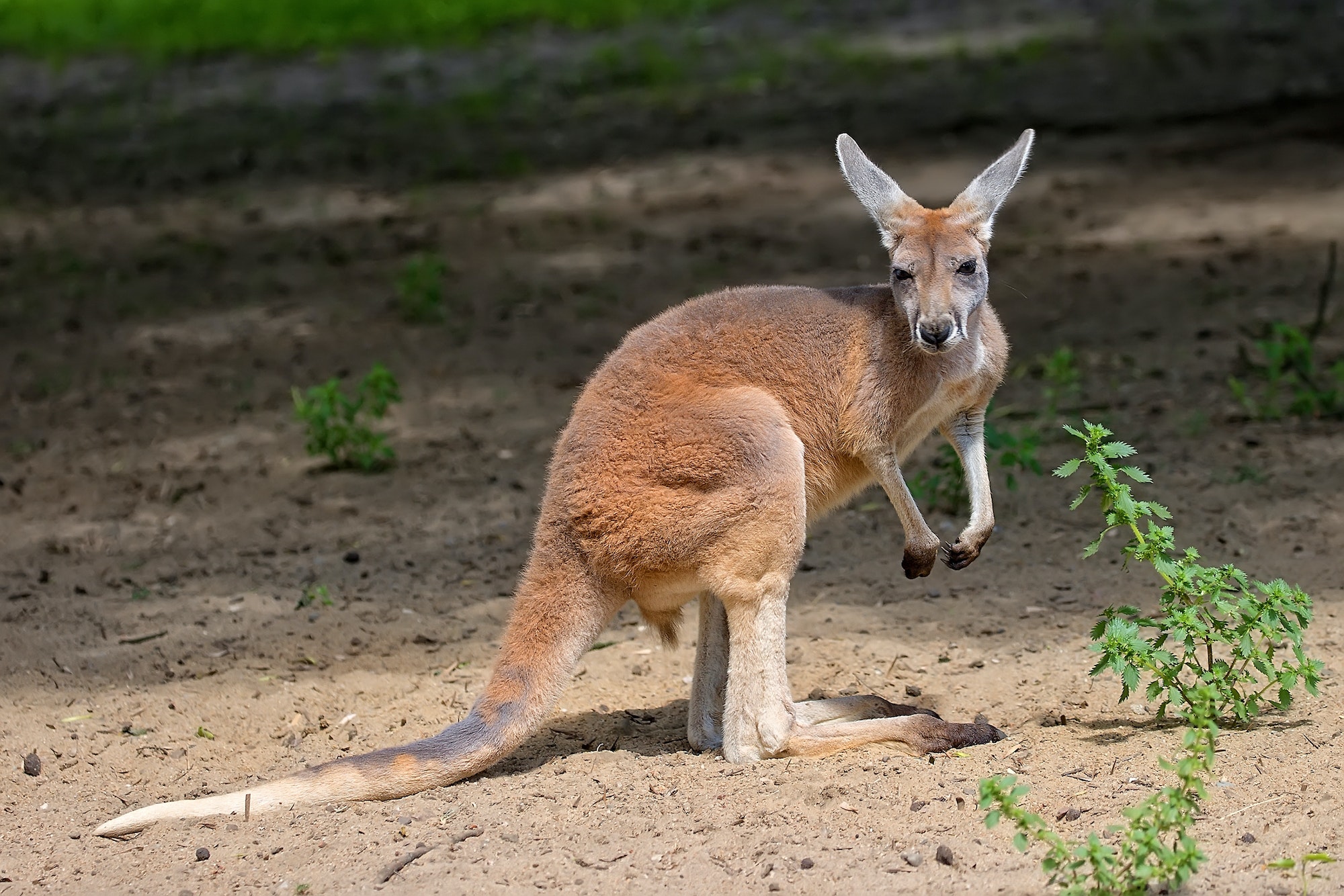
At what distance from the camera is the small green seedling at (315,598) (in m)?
5.22

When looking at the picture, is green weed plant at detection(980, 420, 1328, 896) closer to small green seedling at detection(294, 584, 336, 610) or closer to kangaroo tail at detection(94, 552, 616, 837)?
kangaroo tail at detection(94, 552, 616, 837)

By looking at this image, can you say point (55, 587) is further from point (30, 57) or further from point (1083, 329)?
point (30, 57)

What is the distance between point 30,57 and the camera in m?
15.8

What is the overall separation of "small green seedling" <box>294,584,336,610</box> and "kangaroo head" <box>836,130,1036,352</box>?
7.78 ft

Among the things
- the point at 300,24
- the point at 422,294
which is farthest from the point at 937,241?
the point at 300,24

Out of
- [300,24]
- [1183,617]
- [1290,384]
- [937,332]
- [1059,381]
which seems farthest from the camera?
[300,24]

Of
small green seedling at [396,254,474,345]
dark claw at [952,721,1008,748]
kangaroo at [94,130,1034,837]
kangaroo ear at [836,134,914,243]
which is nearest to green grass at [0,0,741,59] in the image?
small green seedling at [396,254,474,345]

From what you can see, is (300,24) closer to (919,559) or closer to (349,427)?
(349,427)

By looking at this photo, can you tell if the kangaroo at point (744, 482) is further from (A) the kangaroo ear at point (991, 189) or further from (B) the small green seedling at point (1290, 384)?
(B) the small green seedling at point (1290, 384)

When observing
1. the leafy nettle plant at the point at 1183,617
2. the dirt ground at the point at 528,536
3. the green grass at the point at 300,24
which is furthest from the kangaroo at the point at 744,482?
the green grass at the point at 300,24

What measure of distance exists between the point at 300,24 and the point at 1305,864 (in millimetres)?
15232

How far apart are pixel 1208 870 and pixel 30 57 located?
52.0 feet

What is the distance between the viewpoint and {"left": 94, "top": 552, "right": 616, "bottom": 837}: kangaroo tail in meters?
3.73

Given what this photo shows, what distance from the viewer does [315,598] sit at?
5.28 metres
